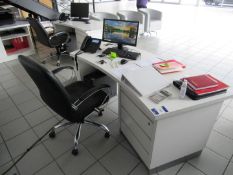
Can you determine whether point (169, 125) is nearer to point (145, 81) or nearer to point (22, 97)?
point (145, 81)

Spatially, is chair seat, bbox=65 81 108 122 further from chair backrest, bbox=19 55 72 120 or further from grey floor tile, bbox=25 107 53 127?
grey floor tile, bbox=25 107 53 127

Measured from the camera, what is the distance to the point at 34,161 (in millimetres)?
1764

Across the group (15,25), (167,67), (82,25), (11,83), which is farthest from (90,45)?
(15,25)

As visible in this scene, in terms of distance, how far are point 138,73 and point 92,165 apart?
3.23 ft

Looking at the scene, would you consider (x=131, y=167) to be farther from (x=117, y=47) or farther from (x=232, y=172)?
(x=117, y=47)

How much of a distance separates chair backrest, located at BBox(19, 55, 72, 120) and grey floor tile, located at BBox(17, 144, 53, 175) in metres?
0.56

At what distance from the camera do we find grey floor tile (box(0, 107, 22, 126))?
7.53 ft

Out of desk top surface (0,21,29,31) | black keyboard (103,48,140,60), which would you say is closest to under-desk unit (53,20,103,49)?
desk top surface (0,21,29,31)

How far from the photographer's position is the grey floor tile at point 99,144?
Answer: 183 centimetres

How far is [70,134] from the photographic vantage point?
80.8 inches

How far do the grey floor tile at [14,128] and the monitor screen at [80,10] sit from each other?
261 cm

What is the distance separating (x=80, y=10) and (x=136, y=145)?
3.29 metres

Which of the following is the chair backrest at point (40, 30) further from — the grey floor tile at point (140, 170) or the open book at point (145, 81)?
the grey floor tile at point (140, 170)

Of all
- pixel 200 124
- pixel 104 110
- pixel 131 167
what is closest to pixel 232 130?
pixel 200 124
